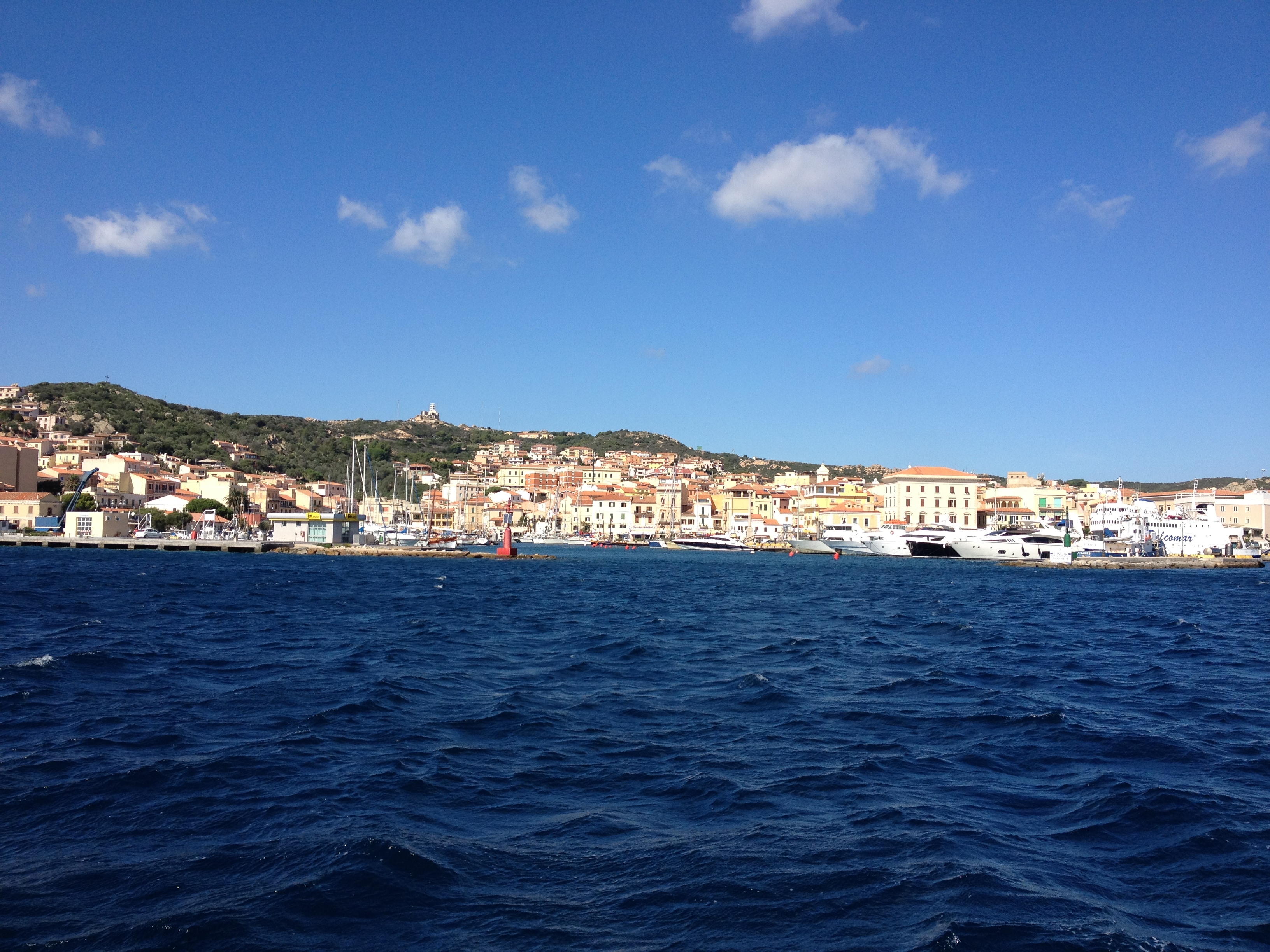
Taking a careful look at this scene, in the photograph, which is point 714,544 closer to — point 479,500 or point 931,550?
point 931,550

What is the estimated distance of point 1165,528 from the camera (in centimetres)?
6606

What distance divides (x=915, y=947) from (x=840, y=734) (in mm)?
4385

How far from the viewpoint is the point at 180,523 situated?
66438 millimetres

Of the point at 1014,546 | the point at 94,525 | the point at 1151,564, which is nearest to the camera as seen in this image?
the point at 1151,564

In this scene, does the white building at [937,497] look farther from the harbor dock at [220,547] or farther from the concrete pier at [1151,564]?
the harbor dock at [220,547]

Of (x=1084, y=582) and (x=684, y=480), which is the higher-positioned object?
(x=684, y=480)

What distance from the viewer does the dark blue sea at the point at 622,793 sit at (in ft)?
14.7

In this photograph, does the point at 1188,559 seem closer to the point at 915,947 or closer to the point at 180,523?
the point at 915,947

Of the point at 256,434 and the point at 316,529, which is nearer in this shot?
the point at 316,529

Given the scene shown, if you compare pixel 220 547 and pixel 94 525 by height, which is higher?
pixel 94 525

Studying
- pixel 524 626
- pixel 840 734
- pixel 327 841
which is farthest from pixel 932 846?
pixel 524 626

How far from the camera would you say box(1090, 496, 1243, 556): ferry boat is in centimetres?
6519

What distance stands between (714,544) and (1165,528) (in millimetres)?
35883

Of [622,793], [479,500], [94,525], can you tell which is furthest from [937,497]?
[622,793]
